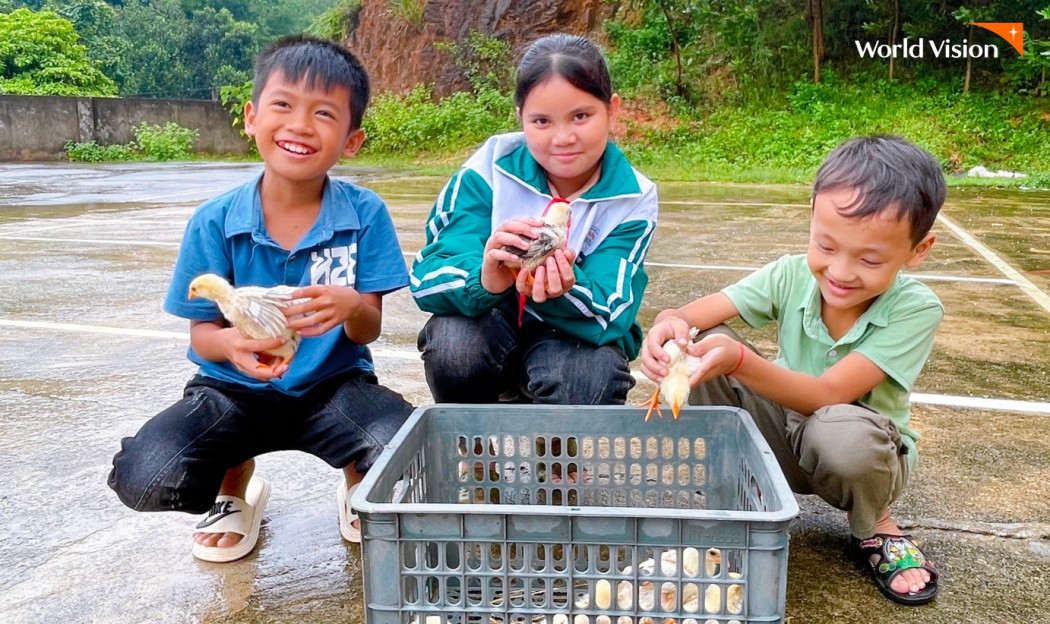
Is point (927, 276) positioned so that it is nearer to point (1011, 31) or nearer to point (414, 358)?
point (414, 358)

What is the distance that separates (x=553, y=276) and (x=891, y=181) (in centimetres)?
70

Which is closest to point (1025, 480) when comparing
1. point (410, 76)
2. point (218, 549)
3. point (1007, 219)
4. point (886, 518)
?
point (886, 518)

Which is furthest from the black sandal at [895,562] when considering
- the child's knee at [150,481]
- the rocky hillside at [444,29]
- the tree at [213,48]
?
the tree at [213,48]

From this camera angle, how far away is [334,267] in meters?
1.95

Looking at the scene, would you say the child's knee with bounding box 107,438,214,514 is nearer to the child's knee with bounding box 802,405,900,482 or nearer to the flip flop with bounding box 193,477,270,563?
the flip flop with bounding box 193,477,270,563

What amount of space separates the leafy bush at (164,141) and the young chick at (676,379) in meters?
18.4

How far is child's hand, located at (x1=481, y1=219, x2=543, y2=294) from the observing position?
5.69 ft

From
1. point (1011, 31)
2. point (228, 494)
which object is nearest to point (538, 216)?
point (228, 494)

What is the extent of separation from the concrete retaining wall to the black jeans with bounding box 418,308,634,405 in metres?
18.4

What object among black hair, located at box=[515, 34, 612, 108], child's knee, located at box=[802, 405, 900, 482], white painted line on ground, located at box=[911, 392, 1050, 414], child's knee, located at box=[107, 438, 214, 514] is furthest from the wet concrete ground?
black hair, located at box=[515, 34, 612, 108]

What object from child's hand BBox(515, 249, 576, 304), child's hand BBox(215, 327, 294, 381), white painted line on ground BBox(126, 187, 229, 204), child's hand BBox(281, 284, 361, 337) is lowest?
white painted line on ground BBox(126, 187, 229, 204)

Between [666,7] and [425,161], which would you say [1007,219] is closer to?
[666,7]

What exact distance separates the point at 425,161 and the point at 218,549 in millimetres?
14953

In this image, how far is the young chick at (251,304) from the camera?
1652 mm
